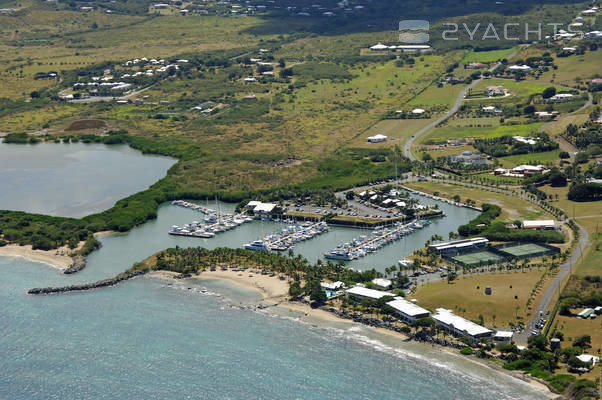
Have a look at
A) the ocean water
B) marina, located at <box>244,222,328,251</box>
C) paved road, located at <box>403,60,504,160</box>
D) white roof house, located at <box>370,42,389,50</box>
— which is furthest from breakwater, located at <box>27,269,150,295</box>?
white roof house, located at <box>370,42,389,50</box>

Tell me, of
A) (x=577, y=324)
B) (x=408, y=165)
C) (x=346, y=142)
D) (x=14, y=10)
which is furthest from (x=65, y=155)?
(x=14, y=10)

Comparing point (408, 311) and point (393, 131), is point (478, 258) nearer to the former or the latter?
point (408, 311)

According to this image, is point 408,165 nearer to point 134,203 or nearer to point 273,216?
point 273,216

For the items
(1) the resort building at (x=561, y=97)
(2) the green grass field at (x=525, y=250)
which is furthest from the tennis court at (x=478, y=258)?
(1) the resort building at (x=561, y=97)

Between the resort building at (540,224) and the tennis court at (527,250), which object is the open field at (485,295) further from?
the resort building at (540,224)

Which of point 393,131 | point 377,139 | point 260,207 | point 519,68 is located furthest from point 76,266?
point 519,68

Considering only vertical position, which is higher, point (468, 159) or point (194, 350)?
point (468, 159)
